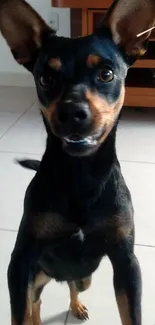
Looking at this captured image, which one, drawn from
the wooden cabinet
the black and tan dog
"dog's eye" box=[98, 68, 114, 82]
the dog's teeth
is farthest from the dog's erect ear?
the wooden cabinet

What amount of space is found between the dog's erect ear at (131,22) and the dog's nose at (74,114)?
222 millimetres

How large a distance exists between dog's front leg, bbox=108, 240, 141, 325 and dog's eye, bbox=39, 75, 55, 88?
350 mm

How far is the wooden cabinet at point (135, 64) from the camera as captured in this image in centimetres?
230

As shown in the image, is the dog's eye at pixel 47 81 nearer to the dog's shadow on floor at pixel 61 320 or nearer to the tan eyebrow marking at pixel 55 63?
the tan eyebrow marking at pixel 55 63

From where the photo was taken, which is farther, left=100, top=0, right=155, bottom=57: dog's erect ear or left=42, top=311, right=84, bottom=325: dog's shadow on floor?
left=42, top=311, right=84, bottom=325: dog's shadow on floor

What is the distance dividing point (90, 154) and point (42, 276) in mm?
312

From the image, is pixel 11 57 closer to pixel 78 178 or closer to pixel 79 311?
pixel 79 311

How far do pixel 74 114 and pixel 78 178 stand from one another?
0.19 metres

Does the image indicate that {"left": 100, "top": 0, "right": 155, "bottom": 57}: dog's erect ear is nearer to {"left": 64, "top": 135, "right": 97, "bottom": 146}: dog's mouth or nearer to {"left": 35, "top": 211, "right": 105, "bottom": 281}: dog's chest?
{"left": 64, "top": 135, "right": 97, "bottom": 146}: dog's mouth

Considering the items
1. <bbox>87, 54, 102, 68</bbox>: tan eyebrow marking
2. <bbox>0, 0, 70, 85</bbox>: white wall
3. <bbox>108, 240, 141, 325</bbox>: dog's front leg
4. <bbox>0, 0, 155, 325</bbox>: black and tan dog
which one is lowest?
<bbox>0, 0, 70, 85</bbox>: white wall

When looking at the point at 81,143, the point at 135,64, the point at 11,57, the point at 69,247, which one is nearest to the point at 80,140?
the point at 81,143

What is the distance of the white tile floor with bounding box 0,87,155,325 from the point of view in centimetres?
137

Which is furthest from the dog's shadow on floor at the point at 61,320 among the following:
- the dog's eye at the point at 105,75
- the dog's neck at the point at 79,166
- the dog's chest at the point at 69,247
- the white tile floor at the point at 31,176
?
the dog's eye at the point at 105,75

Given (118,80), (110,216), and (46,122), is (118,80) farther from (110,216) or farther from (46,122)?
(110,216)
